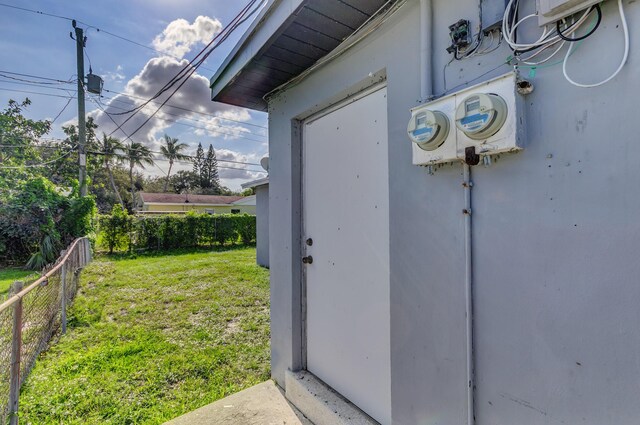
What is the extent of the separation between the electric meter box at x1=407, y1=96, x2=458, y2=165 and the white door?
0.42 metres

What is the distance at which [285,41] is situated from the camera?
1846 mm

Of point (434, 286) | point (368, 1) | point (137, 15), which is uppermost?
point (137, 15)

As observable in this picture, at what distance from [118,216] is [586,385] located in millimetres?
12149

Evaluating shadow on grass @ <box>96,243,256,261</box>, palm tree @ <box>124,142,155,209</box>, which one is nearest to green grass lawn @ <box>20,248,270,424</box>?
shadow on grass @ <box>96,243,256,261</box>

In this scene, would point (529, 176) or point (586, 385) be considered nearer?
point (586, 385)

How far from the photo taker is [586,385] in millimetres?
921

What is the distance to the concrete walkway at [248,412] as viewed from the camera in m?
2.04

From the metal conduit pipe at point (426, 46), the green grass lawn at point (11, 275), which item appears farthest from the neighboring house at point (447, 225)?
the green grass lawn at point (11, 275)

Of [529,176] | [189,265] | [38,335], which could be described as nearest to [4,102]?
[189,265]

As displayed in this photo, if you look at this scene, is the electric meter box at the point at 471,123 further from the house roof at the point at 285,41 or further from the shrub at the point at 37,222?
the shrub at the point at 37,222

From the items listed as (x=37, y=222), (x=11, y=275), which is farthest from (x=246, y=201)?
(x=11, y=275)

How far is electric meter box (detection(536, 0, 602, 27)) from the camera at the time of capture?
2.88 ft

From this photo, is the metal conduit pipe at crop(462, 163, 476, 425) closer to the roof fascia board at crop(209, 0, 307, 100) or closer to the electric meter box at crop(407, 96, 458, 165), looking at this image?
the electric meter box at crop(407, 96, 458, 165)

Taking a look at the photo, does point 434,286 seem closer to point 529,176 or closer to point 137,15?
point 529,176
